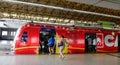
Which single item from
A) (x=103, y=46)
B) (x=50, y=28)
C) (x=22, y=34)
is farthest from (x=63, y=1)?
(x=103, y=46)

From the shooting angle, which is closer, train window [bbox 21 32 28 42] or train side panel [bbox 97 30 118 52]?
train window [bbox 21 32 28 42]

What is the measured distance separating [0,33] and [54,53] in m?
8.88

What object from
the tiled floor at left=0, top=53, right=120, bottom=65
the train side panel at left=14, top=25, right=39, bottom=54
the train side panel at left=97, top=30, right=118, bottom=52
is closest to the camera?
the tiled floor at left=0, top=53, right=120, bottom=65

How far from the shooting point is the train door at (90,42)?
15.7 m

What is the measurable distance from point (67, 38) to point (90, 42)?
8.60 feet

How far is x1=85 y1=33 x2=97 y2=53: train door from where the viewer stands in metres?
15.7

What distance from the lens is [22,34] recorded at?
42.0 feet

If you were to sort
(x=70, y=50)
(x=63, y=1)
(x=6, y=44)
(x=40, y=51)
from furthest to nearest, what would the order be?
1. (x=6, y=44)
2. (x=70, y=50)
3. (x=40, y=51)
4. (x=63, y=1)

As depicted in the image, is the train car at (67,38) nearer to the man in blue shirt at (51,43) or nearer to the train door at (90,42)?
the train door at (90,42)

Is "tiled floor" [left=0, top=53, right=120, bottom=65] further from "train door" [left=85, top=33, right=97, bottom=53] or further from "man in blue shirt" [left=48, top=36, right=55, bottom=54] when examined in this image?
"train door" [left=85, top=33, right=97, bottom=53]

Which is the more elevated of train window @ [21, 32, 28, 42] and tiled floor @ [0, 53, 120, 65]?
train window @ [21, 32, 28, 42]

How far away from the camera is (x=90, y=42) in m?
15.9

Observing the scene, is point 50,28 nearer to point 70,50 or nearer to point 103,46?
point 70,50

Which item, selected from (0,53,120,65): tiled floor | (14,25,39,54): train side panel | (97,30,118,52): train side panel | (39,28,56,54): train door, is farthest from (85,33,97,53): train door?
(14,25,39,54): train side panel
